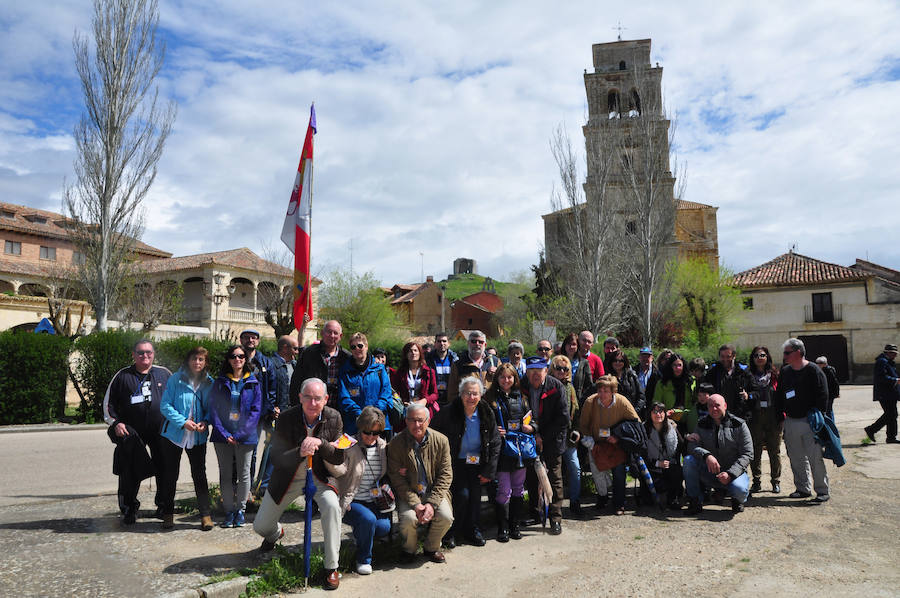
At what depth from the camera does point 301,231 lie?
1047 cm

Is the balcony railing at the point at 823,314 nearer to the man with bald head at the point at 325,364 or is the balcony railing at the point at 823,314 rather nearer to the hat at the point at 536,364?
the hat at the point at 536,364

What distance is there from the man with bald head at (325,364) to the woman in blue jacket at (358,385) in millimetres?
109

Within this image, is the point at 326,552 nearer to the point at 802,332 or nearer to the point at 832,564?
the point at 832,564

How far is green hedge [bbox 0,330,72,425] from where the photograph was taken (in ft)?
51.1

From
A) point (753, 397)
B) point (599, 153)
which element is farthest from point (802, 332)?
point (753, 397)

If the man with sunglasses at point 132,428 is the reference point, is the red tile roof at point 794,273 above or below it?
above

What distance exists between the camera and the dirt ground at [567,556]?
477cm

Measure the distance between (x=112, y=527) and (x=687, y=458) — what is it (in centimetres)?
650

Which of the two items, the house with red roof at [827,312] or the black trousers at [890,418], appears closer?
the black trousers at [890,418]

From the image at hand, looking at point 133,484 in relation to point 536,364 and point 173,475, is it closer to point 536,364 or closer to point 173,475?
point 173,475

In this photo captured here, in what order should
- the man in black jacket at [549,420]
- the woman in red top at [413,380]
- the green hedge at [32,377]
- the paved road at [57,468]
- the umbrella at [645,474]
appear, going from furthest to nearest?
the green hedge at [32,377] → the paved road at [57,468] → the woman in red top at [413,380] → the umbrella at [645,474] → the man in black jacket at [549,420]

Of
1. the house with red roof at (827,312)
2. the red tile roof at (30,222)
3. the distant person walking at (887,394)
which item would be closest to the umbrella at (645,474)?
the distant person walking at (887,394)

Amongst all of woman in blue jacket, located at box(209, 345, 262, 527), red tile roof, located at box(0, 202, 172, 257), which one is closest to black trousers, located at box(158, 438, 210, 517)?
woman in blue jacket, located at box(209, 345, 262, 527)

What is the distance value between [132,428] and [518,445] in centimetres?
405
